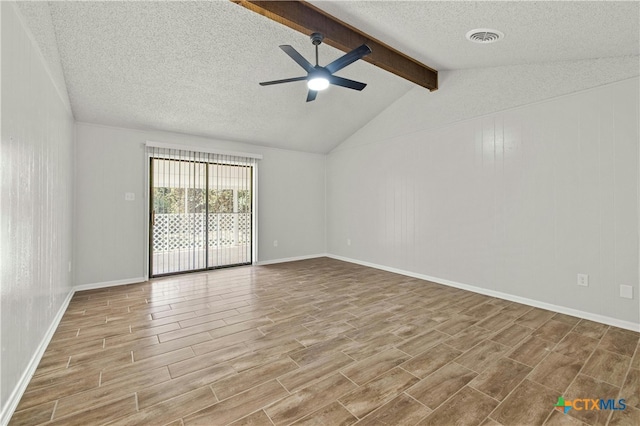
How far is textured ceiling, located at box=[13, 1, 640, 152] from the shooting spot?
2533 millimetres

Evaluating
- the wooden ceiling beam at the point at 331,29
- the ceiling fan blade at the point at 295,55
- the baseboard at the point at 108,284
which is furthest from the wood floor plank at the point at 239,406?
the baseboard at the point at 108,284

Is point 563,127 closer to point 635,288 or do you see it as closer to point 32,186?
point 635,288

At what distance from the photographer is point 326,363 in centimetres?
231

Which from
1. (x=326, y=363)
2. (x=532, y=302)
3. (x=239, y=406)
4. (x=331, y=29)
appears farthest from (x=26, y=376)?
(x=532, y=302)

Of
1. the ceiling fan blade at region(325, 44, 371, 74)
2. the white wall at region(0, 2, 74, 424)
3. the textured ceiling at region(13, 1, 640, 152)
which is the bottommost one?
the white wall at region(0, 2, 74, 424)

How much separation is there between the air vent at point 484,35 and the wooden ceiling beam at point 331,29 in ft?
3.20

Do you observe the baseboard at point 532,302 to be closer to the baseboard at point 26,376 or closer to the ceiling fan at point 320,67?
the ceiling fan at point 320,67

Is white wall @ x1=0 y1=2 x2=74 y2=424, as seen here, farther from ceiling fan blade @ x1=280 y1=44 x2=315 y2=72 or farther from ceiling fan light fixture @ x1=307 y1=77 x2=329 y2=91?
ceiling fan light fixture @ x1=307 y1=77 x2=329 y2=91

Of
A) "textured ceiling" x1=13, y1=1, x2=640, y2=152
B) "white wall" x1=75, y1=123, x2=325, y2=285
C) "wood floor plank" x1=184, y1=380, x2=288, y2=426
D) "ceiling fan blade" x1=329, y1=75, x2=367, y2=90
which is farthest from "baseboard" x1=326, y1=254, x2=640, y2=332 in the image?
"white wall" x1=75, y1=123, x2=325, y2=285

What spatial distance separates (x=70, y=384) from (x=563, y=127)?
5.21 m

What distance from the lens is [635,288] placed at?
2961 millimetres

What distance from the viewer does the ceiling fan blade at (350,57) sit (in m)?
2.70

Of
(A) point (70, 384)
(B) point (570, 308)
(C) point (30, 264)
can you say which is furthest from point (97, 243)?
(B) point (570, 308)

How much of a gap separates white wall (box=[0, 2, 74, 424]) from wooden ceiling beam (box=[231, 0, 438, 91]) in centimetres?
165
